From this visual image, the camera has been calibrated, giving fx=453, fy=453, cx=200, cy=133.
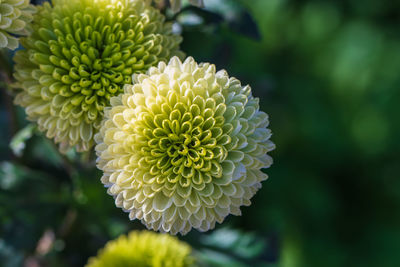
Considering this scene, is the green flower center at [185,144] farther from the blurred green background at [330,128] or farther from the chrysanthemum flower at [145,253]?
the blurred green background at [330,128]

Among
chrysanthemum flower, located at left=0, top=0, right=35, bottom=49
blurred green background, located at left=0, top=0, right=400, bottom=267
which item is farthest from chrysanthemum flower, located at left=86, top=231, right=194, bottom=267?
blurred green background, located at left=0, top=0, right=400, bottom=267

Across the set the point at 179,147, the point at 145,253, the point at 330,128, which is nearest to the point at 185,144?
the point at 179,147

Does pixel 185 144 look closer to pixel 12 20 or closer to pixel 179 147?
pixel 179 147

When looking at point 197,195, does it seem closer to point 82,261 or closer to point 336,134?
point 82,261

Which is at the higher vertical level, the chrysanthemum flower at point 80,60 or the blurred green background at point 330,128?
the blurred green background at point 330,128

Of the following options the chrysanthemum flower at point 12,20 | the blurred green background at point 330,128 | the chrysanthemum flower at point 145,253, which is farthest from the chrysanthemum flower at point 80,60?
the blurred green background at point 330,128
